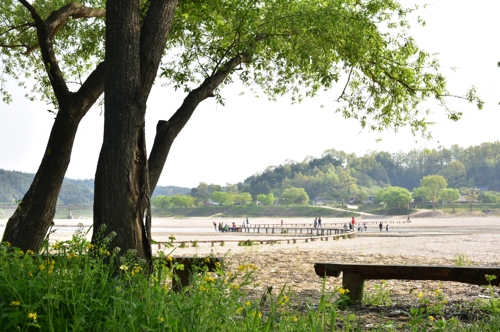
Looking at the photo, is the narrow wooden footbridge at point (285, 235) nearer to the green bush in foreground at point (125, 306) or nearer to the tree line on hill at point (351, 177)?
the green bush in foreground at point (125, 306)

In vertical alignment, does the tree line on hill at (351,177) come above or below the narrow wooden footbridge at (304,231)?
above

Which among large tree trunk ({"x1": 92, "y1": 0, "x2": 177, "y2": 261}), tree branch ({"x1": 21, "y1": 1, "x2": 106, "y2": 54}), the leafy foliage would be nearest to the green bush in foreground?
large tree trunk ({"x1": 92, "y1": 0, "x2": 177, "y2": 261})

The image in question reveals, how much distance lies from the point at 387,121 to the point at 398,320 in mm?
5751

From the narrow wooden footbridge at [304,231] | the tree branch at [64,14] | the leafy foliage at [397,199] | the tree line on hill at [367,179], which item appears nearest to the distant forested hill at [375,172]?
the tree line on hill at [367,179]

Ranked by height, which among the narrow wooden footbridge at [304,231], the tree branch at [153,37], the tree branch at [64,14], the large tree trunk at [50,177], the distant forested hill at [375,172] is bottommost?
the narrow wooden footbridge at [304,231]

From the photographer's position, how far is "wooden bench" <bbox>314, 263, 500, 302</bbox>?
18.2 ft

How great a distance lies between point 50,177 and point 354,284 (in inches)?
150

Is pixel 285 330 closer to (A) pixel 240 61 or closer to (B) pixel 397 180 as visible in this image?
(A) pixel 240 61

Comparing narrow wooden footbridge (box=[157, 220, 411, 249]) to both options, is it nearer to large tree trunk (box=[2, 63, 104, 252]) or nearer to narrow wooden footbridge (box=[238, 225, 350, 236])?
narrow wooden footbridge (box=[238, 225, 350, 236])

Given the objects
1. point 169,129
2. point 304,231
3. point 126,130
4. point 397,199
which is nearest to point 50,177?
point 169,129

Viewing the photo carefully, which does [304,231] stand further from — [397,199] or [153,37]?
[153,37]

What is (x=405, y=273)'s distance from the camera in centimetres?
577

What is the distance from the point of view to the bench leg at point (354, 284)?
20.1ft

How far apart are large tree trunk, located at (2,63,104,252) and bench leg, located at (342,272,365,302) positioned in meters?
3.53
